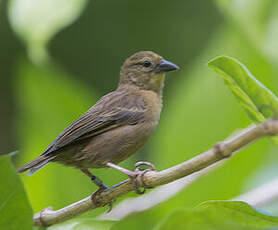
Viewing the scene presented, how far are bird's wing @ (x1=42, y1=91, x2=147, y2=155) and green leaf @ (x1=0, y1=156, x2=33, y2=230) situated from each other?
4.16 ft

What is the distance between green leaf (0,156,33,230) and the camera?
6.61 ft

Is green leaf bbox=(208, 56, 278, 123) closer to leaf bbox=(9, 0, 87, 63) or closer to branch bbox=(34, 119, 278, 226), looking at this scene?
branch bbox=(34, 119, 278, 226)

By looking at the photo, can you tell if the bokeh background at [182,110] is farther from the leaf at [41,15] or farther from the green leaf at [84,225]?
the green leaf at [84,225]

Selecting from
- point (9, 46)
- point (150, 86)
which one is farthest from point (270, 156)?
point (9, 46)

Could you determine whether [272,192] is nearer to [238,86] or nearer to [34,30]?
[238,86]

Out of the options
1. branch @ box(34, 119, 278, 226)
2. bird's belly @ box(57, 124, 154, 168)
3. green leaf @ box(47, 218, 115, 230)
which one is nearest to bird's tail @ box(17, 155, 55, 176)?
bird's belly @ box(57, 124, 154, 168)

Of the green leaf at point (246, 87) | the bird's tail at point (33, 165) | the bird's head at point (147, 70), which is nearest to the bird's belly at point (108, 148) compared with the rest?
the bird's tail at point (33, 165)

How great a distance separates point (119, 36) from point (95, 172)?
11.3ft

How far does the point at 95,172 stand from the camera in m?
3.62

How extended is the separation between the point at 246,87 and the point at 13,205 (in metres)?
1.00

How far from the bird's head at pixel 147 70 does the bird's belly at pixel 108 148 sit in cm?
87

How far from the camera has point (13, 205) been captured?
2.11 m

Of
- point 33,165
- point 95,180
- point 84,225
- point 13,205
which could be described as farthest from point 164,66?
point 13,205

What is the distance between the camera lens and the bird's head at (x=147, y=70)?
4.63 m
